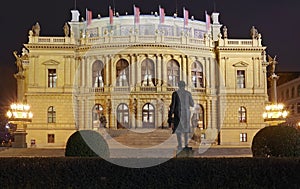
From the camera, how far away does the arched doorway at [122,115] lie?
200 ft

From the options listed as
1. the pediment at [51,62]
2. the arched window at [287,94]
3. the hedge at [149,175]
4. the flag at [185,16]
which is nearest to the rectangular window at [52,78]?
the pediment at [51,62]

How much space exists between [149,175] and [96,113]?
46.5 meters

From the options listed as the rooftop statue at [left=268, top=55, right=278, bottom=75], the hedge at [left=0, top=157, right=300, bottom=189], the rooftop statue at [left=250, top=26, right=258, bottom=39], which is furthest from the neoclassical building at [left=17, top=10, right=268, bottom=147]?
the hedge at [left=0, top=157, right=300, bottom=189]

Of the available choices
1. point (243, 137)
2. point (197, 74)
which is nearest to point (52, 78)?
point (197, 74)

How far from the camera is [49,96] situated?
60.9 m

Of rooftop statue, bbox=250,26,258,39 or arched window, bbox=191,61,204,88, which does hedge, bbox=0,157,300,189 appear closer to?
arched window, bbox=191,61,204,88

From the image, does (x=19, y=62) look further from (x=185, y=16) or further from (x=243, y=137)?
(x=243, y=137)

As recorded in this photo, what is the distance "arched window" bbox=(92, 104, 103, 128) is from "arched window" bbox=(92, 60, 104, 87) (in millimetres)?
2544

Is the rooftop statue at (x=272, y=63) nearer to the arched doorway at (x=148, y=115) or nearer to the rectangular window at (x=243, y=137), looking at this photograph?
the rectangular window at (x=243, y=137)

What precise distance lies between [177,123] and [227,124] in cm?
4110

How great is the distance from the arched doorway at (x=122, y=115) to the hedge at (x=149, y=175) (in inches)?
1768

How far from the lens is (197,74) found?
63.0 m

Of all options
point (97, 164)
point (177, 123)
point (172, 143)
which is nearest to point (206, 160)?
point (97, 164)

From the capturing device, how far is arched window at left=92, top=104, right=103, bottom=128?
202ft
